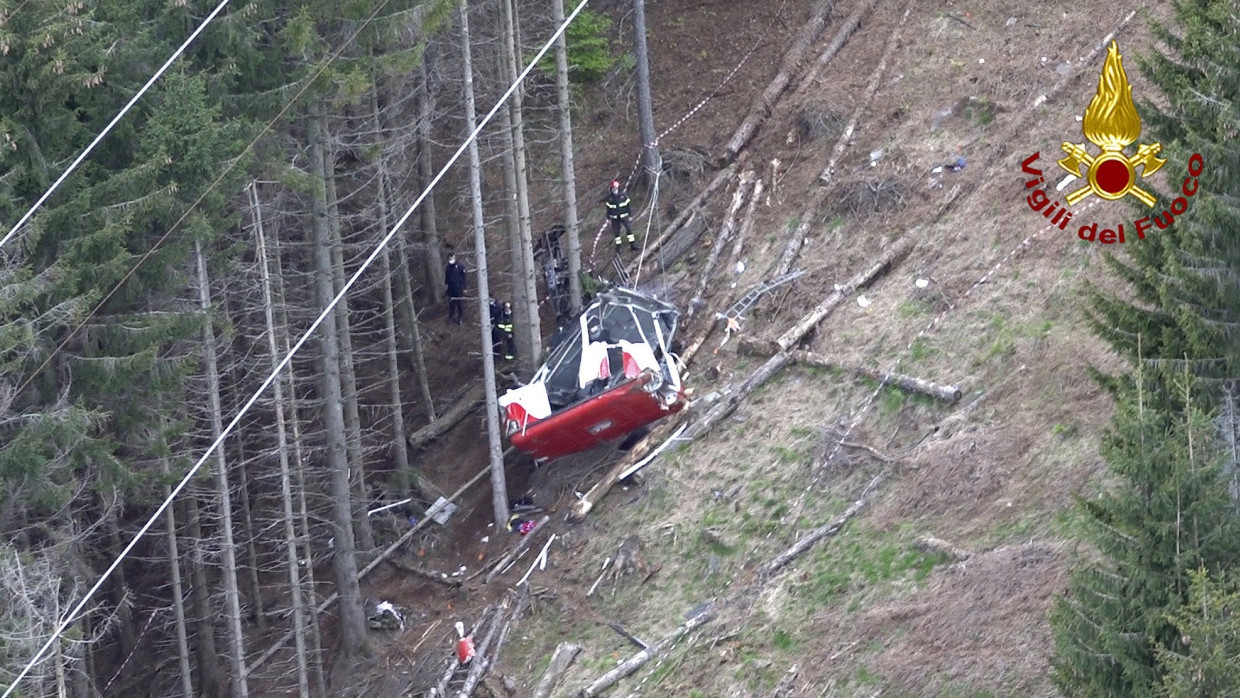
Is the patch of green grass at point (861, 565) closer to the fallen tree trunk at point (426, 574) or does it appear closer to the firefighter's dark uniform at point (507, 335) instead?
the fallen tree trunk at point (426, 574)

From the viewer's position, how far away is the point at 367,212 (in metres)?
24.6

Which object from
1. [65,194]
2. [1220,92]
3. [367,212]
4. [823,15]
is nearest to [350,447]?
[367,212]

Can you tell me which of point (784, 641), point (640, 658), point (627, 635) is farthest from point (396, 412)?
point (784, 641)

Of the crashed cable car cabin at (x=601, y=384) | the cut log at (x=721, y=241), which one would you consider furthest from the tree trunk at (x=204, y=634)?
the cut log at (x=721, y=241)

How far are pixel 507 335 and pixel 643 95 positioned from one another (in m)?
5.11

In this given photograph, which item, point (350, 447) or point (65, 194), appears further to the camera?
point (350, 447)

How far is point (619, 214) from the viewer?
25.1 meters

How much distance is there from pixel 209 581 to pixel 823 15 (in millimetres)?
15658

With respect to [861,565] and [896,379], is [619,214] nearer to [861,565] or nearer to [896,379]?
[896,379]

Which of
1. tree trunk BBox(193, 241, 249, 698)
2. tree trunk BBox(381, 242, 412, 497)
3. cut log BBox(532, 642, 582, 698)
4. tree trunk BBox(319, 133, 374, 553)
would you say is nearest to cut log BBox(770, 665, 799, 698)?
cut log BBox(532, 642, 582, 698)

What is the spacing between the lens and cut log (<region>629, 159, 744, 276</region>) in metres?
25.1

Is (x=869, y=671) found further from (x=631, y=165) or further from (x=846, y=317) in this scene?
(x=631, y=165)

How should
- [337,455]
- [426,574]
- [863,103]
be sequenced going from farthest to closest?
[863,103]
[426,574]
[337,455]

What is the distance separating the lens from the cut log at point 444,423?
85.7 ft
